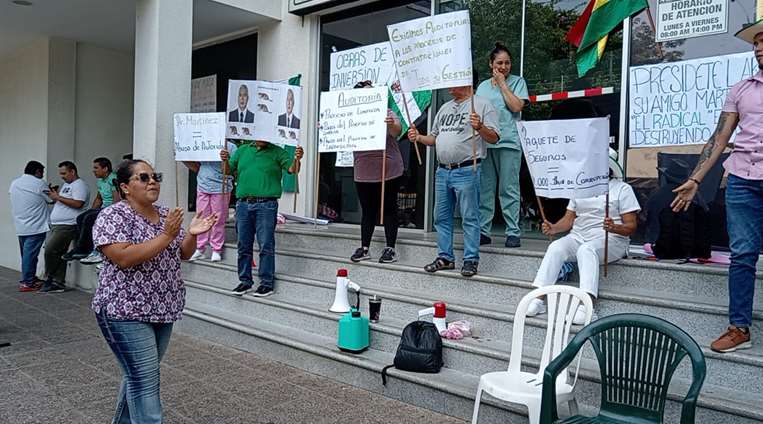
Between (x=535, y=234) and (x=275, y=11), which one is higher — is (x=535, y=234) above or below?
below

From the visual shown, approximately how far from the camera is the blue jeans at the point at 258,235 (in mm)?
5742

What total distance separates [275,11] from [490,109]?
481cm

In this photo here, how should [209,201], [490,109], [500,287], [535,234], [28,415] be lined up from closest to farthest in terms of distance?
[28,415], [500,287], [490,109], [535,234], [209,201]

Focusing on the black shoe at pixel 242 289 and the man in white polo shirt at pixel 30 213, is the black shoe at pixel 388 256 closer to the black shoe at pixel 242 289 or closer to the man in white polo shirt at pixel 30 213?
the black shoe at pixel 242 289

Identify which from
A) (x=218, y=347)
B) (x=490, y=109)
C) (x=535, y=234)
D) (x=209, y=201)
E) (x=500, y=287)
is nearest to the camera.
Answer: (x=500, y=287)

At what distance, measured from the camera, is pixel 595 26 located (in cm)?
560

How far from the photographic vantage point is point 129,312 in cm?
288

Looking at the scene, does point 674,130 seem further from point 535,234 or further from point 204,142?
point 204,142

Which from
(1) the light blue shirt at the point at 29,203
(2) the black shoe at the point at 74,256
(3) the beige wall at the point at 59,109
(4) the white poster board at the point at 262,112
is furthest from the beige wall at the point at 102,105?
(4) the white poster board at the point at 262,112

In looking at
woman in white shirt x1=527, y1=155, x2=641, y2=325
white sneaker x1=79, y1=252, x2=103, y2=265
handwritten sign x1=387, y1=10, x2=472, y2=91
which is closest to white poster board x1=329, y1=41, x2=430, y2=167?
handwritten sign x1=387, y1=10, x2=472, y2=91

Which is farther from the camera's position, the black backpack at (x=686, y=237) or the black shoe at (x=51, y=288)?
the black shoe at (x=51, y=288)

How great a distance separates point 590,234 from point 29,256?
776 cm

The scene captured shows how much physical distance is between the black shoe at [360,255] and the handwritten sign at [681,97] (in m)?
2.57

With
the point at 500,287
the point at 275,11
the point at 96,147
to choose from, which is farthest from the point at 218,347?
the point at 96,147
